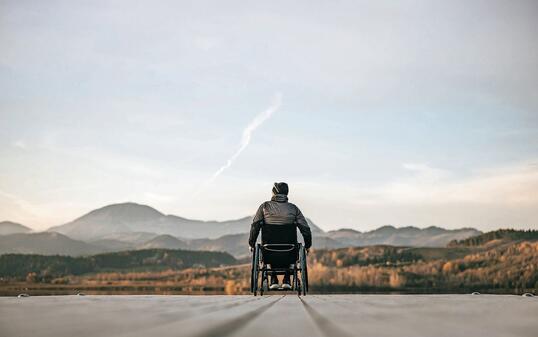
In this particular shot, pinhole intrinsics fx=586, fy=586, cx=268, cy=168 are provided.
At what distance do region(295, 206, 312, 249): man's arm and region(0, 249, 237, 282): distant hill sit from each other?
3299 inches

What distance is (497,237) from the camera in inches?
3910

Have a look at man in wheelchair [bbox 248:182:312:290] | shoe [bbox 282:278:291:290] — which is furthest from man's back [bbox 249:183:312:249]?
shoe [bbox 282:278:291:290]

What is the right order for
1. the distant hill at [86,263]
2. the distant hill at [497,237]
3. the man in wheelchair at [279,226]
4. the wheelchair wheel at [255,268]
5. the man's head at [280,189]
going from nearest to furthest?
the wheelchair wheel at [255,268] → the man in wheelchair at [279,226] → the man's head at [280,189] → the distant hill at [86,263] → the distant hill at [497,237]

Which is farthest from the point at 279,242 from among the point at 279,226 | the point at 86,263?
the point at 86,263

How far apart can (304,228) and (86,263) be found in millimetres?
96122

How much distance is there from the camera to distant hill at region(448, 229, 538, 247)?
9719cm

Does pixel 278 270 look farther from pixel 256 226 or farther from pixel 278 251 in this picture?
pixel 256 226

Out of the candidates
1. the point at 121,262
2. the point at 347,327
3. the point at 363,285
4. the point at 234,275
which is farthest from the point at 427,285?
the point at 347,327

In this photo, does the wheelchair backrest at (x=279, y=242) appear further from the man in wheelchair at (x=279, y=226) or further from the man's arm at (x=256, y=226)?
the man's arm at (x=256, y=226)

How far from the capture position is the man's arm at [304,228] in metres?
10.6

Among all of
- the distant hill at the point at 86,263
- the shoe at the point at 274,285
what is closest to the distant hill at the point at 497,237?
the distant hill at the point at 86,263

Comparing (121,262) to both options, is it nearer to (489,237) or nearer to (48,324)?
(489,237)

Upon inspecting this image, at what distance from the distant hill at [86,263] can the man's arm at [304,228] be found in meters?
83.8

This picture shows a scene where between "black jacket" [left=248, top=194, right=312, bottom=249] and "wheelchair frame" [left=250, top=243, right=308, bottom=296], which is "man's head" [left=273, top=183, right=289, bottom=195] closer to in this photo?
"black jacket" [left=248, top=194, right=312, bottom=249]
